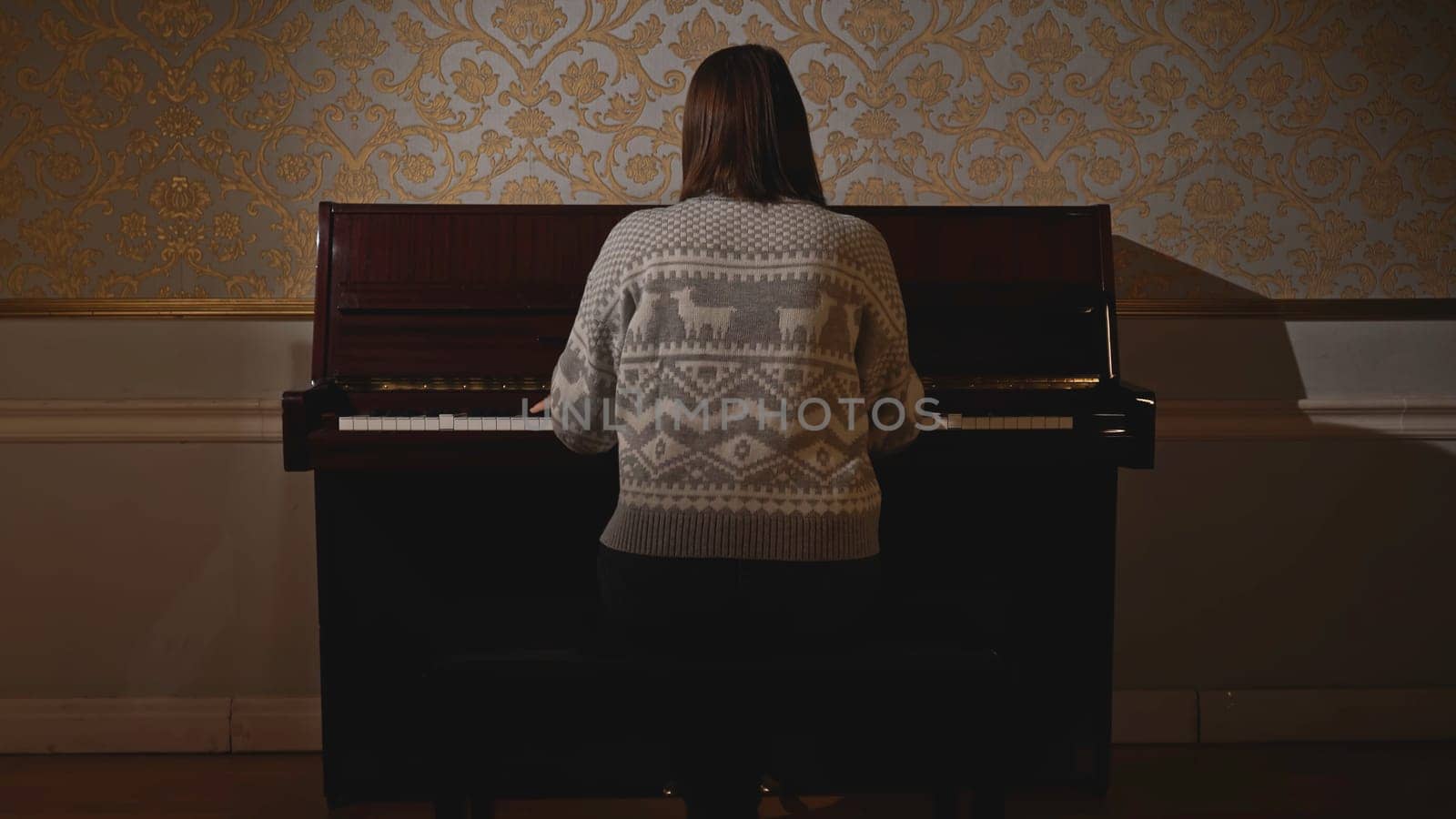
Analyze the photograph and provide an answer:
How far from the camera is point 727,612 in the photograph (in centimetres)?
137

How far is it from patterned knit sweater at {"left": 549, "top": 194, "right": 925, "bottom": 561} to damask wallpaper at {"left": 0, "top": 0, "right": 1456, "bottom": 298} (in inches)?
44.3

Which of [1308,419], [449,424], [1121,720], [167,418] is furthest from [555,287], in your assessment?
[1308,419]

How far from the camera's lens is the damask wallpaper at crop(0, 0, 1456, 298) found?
2.38 metres

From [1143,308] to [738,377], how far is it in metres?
1.49

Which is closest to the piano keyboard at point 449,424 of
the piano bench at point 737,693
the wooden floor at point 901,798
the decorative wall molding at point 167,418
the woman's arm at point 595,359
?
the woman's arm at point 595,359

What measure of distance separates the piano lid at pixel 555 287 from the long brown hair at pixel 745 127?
69 centimetres

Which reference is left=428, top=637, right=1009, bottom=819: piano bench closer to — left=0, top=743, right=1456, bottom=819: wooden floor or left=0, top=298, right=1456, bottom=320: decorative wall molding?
left=0, top=743, right=1456, bottom=819: wooden floor

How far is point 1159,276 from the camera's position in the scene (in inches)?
98.2

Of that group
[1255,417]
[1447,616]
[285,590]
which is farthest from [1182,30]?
[285,590]

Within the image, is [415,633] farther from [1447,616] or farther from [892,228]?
[1447,616]

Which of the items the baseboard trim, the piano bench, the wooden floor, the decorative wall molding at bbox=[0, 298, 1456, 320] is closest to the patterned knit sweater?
the piano bench

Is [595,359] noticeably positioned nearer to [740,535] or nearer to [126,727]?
[740,535]

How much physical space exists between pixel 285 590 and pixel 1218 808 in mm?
2024

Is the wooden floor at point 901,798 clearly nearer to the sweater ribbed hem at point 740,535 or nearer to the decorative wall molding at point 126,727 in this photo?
the decorative wall molding at point 126,727
